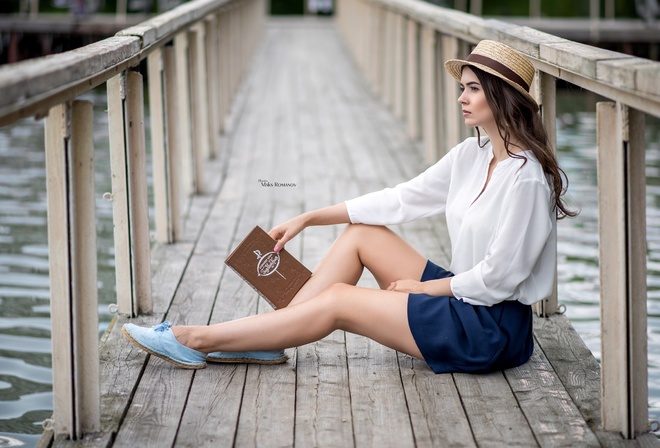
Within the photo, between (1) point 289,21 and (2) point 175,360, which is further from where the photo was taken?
(1) point 289,21

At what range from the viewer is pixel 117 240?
3.58 metres

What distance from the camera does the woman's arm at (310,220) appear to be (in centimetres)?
333

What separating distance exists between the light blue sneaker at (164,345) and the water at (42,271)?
52cm

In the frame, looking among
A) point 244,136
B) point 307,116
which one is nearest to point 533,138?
point 244,136

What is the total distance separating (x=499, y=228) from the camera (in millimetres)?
2918

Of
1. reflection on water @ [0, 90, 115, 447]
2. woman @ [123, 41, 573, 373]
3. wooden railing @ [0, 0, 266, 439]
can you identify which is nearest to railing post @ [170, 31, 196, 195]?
wooden railing @ [0, 0, 266, 439]

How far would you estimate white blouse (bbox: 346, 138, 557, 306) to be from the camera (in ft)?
9.45

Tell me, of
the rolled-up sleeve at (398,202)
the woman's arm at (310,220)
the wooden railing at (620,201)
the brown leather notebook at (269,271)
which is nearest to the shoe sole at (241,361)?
the brown leather notebook at (269,271)

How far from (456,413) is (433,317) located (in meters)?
0.29

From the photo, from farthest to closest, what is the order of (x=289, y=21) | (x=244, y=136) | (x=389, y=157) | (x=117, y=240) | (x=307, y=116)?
(x=289, y=21) → (x=307, y=116) → (x=244, y=136) → (x=389, y=157) → (x=117, y=240)

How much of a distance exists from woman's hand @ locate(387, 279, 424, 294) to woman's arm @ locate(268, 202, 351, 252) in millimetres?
311

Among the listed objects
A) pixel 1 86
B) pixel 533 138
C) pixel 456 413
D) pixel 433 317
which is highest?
pixel 1 86

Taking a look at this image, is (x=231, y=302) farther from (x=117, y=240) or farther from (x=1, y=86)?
(x=1, y=86)

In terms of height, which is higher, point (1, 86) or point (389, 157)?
point (1, 86)
